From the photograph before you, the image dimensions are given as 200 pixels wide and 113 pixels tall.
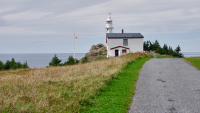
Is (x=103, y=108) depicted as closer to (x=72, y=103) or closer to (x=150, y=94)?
(x=72, y=103)

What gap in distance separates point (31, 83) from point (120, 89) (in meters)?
4.95

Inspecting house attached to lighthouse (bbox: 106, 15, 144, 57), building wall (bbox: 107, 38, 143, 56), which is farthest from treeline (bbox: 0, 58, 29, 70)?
house attached to lighthouse (bbox: 106, 15, 144, 57)

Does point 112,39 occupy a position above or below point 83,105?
above

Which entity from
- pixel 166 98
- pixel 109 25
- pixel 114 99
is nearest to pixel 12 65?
pixel 109 25

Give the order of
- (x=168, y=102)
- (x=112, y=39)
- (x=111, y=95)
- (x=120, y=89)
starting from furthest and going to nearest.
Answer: (x=112, y=39), (x=120, y=89), (x=111, y=95), (x=168, y=102)

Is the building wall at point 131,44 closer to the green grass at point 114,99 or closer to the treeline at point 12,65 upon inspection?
the treeline at point 12,65

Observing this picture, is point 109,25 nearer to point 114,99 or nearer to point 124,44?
point 124,44

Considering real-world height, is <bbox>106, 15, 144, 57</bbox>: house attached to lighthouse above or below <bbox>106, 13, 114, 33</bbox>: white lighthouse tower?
below

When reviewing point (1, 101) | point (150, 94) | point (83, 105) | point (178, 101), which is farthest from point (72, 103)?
point (178, 101)

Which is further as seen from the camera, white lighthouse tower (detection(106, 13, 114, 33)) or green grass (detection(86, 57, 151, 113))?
white lighthouse tower (detection(106, 13, 114, 33))

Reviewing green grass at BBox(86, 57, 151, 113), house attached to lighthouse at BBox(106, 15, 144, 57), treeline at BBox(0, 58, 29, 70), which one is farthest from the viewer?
house attached to lighthouse at BBox(106, 15, 144, 57)

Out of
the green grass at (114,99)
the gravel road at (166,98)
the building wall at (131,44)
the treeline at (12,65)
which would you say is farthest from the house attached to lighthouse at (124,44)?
the green grass at (114,99)

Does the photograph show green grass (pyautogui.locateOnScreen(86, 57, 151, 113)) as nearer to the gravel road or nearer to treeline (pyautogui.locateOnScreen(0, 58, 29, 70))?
the gravel road

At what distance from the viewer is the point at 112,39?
37500 millimetres
